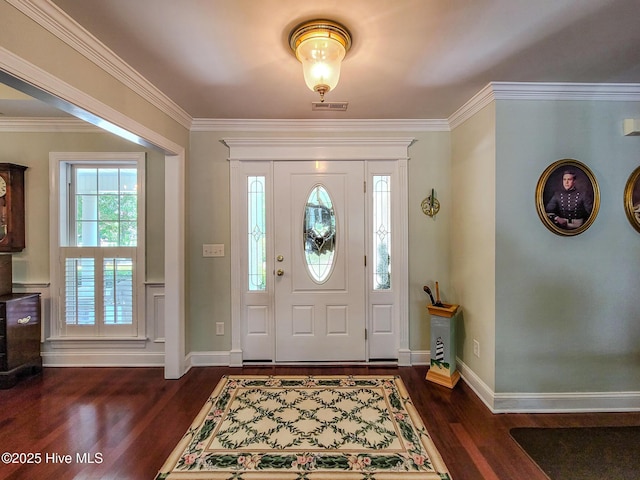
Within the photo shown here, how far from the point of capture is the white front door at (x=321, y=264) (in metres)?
3.05

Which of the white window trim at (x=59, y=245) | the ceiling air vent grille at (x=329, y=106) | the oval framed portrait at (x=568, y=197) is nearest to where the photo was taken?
the oval framed portrait at (x=568, y=197)

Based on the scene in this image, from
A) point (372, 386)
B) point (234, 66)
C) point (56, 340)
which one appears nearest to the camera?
point (234, 66)

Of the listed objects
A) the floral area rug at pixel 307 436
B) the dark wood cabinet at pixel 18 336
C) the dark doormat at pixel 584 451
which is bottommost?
the dark doormat at pixel 584 451

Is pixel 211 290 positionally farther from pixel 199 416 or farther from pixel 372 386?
pixel 372 386

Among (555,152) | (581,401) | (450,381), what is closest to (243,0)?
(555,152)

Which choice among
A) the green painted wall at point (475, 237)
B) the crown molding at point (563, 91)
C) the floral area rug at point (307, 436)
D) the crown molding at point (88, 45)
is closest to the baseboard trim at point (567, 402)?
the green painted wall at point (475, 237)

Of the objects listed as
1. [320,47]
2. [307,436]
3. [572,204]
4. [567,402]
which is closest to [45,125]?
[320,47]

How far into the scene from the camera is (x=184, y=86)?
7.44 feet

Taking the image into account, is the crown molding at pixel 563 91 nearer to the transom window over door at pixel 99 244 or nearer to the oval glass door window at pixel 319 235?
the oval glass door window at pixel 319 235

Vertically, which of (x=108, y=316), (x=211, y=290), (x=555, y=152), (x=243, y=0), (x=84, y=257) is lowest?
(x=108, y=316)

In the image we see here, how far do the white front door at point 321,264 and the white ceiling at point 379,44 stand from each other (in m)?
0.83

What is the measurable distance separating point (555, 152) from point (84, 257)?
4.31 meters

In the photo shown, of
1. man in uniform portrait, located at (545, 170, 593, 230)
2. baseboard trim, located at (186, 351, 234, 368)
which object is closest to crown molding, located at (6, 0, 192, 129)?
baseboard trim, located at (186, 351, 234, 368)

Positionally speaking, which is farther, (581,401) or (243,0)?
(581,401)
